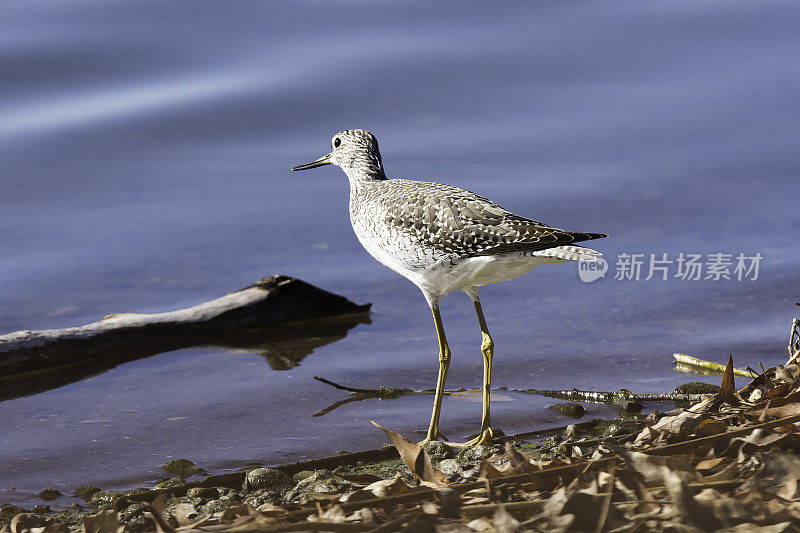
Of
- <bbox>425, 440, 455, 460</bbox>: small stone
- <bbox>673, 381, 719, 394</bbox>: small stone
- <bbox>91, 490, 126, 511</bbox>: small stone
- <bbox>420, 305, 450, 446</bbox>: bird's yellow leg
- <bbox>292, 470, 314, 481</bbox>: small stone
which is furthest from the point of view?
<bbox>673, 381, 719, 394</bbox>: small stone

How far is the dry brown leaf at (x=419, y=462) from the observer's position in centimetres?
473

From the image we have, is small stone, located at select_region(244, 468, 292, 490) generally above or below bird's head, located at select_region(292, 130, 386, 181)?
below

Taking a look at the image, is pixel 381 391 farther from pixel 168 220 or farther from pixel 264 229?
pixel 168 220

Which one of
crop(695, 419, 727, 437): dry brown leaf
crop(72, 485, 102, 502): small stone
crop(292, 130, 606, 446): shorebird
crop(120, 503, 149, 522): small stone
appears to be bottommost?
crop(120, 503, 149, 522): small stone

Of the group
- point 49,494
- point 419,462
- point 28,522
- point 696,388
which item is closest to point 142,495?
point 49,494

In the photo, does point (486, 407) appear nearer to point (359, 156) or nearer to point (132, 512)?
point (359, 156)

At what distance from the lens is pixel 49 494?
5.36 m

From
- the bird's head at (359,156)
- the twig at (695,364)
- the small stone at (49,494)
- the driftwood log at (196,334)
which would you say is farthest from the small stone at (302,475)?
the twig at (695,364)

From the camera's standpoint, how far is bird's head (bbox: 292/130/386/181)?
7.14 metres

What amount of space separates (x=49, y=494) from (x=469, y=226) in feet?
8.94

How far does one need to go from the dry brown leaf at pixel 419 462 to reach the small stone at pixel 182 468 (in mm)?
1312

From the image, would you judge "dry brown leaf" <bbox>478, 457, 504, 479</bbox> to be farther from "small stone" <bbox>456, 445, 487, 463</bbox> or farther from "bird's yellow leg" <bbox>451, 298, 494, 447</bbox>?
"bird's yellow leg" <bbox>451, 298, 494, 447</bbox>

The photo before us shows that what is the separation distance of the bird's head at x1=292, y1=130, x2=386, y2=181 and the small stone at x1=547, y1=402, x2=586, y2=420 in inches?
80.4

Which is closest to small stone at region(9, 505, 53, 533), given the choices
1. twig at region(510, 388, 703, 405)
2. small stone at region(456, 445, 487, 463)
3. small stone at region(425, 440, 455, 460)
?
small stone at region(425, 440, 455, 460)
